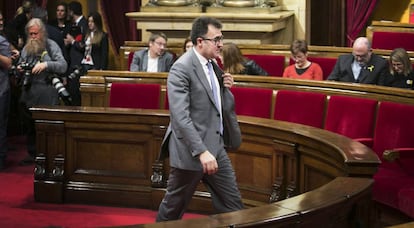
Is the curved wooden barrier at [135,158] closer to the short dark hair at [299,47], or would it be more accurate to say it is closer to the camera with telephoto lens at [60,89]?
the camera with telephoto lens at [60,89]

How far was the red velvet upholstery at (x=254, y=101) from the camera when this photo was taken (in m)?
7.04

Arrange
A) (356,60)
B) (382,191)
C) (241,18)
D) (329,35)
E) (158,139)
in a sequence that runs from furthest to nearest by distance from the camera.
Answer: (329,35) → (241,18) → (356,60) → (158,139) → (382,191)

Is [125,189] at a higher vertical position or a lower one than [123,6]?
lower

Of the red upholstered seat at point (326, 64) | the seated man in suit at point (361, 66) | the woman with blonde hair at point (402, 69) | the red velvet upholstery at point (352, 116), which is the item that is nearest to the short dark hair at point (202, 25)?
the red velvet upholstery at point (352, 116)

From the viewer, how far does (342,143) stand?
5336 millimetres

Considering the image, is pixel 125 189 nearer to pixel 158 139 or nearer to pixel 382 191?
pixel 158 139

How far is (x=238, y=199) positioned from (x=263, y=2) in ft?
16.5

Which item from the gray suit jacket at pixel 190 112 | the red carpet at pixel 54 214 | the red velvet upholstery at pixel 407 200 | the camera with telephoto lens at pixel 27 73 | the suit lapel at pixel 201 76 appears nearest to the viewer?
the gray suit jacket at pixel 190 112

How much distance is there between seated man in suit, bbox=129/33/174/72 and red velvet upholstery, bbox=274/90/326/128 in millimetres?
1713

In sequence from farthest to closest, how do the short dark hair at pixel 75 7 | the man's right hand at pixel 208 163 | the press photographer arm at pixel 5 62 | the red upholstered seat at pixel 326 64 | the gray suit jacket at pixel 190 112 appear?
1. the short dark hair at pixel 75 7
2. the red upholstered seat at pixel 326 64
3. the press photographer arm at pixel 5 62
4. the gray suit jacket at pixel 190 112
5. the man's right hand at pixel 208 163

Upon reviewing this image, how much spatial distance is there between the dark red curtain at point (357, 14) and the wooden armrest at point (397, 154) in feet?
17.0

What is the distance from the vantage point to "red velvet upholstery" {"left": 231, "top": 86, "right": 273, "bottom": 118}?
7039 millimetres

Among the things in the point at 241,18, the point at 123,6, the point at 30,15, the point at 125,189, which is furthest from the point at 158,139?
the point at 123,6

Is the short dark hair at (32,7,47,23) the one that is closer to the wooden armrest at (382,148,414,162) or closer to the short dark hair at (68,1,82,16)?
the short dark hair at (68,1,82,16)
